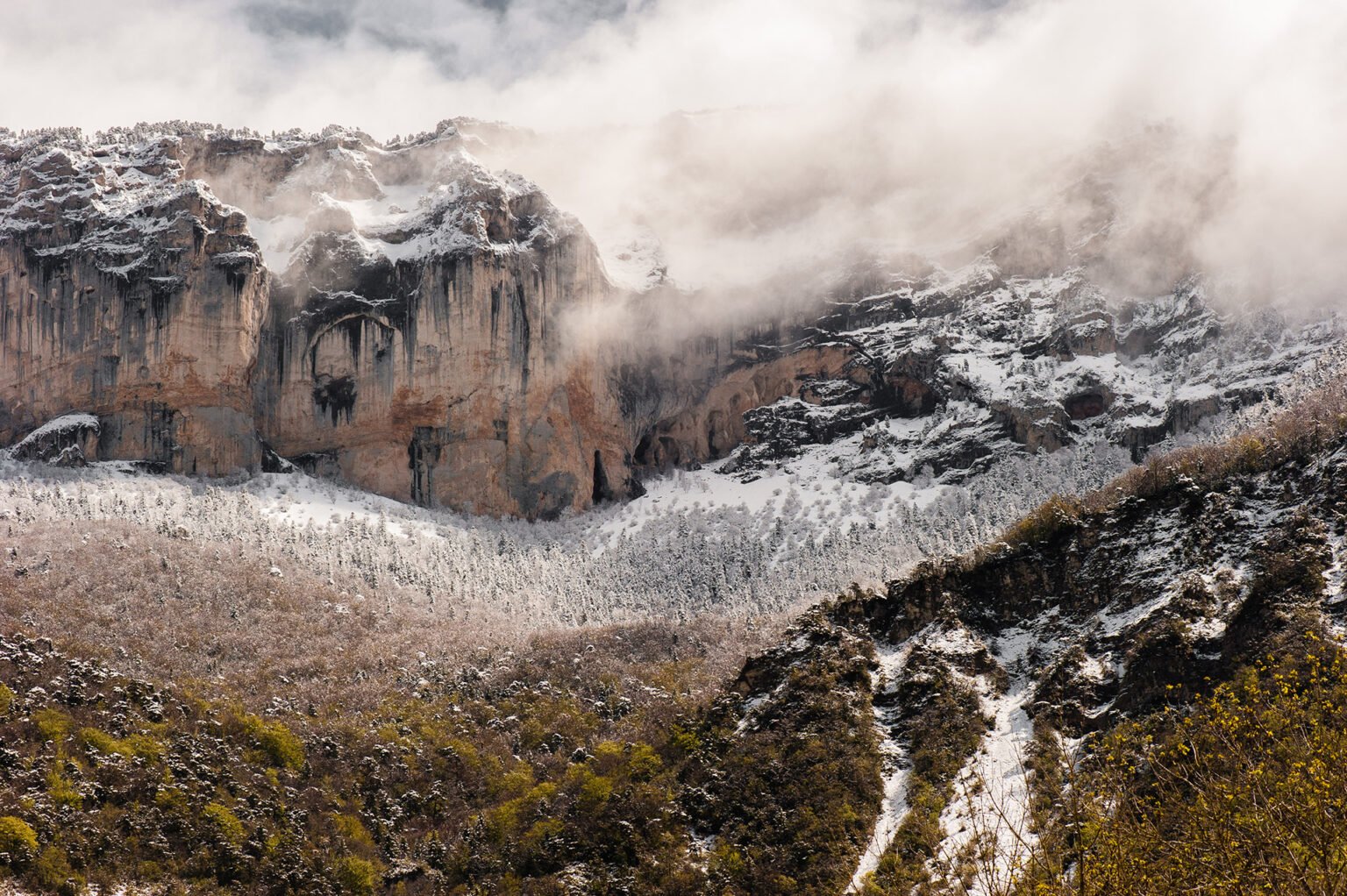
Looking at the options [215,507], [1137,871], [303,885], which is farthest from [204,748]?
[215,507]

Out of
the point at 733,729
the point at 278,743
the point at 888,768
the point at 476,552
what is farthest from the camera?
the point at 476,552

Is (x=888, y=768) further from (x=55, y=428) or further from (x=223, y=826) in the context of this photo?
(x=55, y=428)

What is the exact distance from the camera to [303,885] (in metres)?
79.6

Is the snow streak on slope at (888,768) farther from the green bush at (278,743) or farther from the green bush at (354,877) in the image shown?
the green bush at (278,743)

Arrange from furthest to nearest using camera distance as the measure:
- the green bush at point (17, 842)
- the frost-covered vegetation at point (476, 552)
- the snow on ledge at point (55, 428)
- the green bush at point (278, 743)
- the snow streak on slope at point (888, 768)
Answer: the snow on ledge at point (55, 428) → the frost-covered vegetation at point (476, 552) → the green bush at point (278, 743) → the snow streak on slope at point (888, 768) → the green bush at point (17, 842)

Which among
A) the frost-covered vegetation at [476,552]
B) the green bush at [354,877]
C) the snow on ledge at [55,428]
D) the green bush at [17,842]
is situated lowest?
the green bush at [354,877]

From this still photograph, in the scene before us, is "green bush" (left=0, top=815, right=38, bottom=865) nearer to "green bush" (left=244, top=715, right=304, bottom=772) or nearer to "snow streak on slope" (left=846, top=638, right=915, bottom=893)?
"green bush" (left=244, top=715, right=304, bottom=772)

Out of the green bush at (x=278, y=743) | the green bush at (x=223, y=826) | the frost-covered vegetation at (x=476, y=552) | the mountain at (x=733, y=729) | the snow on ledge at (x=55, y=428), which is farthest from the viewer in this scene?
the snow on ledge at (x=55, y=428)

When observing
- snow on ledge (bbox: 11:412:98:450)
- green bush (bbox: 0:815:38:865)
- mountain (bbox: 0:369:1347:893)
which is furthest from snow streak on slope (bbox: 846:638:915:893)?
snow on ledge (bbox: 11:412:98:450)

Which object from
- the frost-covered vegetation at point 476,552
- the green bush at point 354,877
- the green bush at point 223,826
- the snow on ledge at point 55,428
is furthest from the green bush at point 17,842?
the snow on ledge at point 55,428

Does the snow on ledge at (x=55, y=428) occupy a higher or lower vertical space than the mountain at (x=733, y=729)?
higher

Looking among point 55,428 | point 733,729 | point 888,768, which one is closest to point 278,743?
point 733,729

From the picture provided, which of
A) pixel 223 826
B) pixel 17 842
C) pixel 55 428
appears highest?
Answer: pixel 55 428

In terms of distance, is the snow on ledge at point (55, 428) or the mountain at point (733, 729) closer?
the mountain at point (733, 729)
